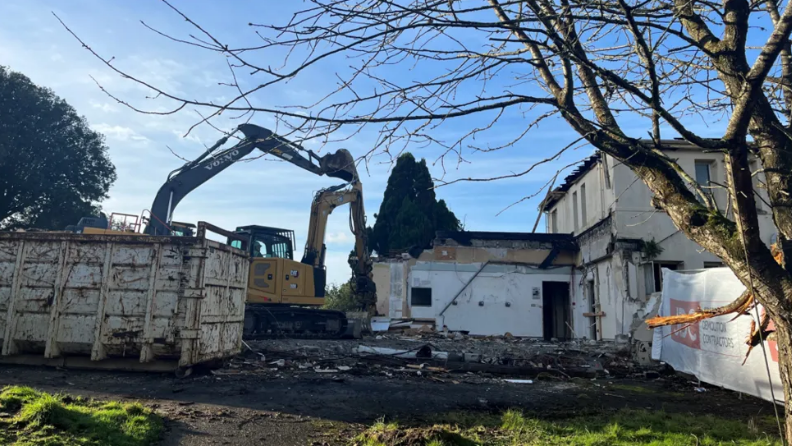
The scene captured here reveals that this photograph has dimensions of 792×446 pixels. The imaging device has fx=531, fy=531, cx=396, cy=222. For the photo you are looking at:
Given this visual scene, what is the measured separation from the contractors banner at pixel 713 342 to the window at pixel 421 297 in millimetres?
11727

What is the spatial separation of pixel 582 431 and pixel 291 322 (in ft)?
39.9

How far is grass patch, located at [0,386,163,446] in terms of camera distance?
4.42 metres

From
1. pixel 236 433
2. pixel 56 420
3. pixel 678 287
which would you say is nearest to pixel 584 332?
pixel 678 287

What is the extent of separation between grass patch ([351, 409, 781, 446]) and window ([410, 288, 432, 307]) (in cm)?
1560

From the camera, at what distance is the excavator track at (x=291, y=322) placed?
51.0ft

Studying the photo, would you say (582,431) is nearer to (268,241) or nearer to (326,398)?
(326,398)

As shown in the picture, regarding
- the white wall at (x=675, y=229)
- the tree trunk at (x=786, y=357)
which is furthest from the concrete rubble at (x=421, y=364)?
the tree trunk at (x=786, y=357)

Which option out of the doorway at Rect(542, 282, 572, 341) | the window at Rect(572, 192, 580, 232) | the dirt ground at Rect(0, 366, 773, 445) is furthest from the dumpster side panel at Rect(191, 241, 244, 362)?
the doorway at Rect(542, 282, 572, 341)

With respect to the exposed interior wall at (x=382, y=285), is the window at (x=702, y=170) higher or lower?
higher

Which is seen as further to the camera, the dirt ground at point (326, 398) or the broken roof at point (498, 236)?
the broken roof at point (498, 236)

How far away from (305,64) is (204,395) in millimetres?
5425

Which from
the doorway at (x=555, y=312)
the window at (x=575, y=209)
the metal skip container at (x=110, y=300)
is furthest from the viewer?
the doorway at (x=555, y=312)

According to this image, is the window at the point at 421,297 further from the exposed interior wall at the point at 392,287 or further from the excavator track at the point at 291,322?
the excavator track at the point at 291,322

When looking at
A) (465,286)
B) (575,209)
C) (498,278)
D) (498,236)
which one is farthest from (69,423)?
(575,209)
